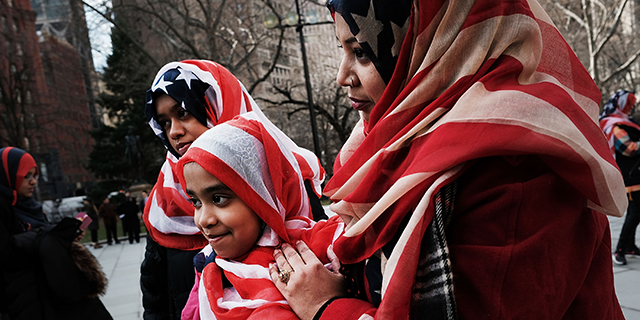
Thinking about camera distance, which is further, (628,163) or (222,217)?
(628,163)

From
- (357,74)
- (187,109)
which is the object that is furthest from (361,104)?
(187,109)

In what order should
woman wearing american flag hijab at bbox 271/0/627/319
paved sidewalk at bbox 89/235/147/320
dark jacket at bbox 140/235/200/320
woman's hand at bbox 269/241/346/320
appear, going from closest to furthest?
woman wearing american flag hijab at bbox 271/0/627/319
woman's hand at bbox 269/241/346/320
dark jacket at bbox 140/235/200/320
paved sidewalk at bbox 89/235/147/320

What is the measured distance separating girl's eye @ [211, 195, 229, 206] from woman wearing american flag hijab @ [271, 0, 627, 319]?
527 mm

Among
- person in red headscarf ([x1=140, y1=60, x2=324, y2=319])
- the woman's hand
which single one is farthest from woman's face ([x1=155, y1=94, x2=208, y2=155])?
the woman's hand

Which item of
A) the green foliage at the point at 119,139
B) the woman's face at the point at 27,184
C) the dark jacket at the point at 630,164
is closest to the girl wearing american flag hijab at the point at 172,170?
the woman's face at the point at 27,184

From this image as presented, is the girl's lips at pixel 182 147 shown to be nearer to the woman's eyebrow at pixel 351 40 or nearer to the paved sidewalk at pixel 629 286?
the woman's eyebrow at pixel 351 40

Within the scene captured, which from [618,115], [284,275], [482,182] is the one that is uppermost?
[482,182]

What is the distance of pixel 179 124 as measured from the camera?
6.55ft

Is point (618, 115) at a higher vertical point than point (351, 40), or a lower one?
lower

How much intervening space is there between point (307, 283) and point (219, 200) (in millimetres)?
473

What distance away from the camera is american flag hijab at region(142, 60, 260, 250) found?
198 centimetres

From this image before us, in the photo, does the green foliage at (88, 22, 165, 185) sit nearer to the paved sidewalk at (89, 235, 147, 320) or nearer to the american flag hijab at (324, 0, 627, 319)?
→ the paved sidewalk at (89, 235, 147, 320)

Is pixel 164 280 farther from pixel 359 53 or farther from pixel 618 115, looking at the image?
pixel 618 115

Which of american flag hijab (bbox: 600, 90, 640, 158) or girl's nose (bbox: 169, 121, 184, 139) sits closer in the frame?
girl's nose (bbox: 169, 121, 184, 139)
